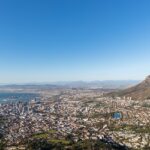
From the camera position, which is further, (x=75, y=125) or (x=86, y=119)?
(x=86, y=119)

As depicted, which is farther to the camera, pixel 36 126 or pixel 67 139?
pixel 36 126

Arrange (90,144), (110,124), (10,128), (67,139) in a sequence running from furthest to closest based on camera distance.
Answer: (110,124)
(10,128)
(67,139)
(90,144)

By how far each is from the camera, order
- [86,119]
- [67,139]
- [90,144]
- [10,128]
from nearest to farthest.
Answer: [90,144] → [67,139] → [10,128] → [86,119]

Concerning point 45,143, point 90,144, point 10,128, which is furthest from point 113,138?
point 10,128

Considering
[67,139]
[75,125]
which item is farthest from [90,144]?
[75,125]

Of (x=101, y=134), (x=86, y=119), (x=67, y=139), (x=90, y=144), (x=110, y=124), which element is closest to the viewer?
(x=90, y=144)

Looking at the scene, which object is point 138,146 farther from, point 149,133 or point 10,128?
point 10,128

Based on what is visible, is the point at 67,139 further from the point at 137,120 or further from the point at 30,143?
the point at 137,120

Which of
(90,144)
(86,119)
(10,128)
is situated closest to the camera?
(90,144)

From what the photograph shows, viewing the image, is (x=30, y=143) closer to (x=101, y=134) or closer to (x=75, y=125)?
(x=101, y=134)
